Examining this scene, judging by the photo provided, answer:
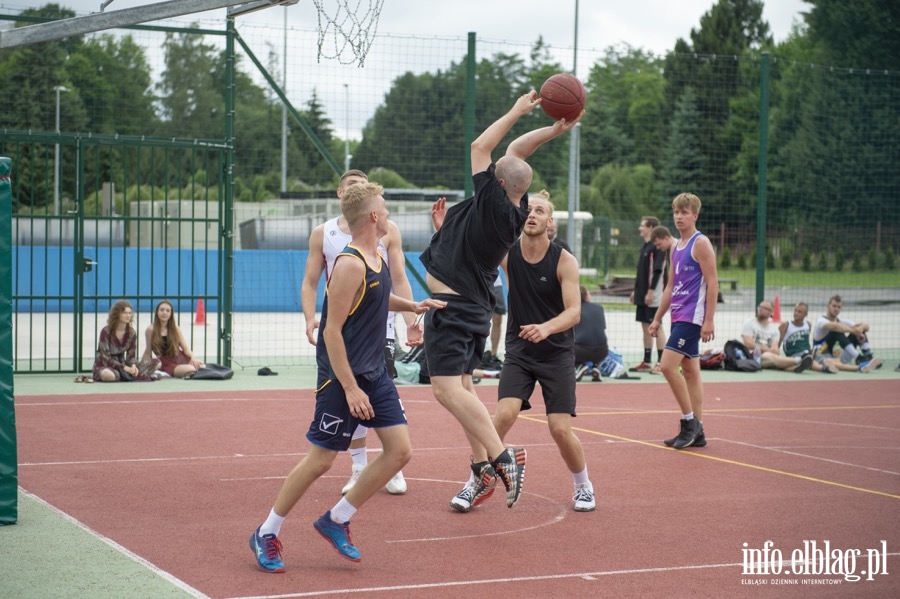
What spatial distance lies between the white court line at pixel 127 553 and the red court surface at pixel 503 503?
0.05 metres

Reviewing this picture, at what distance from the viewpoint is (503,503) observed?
7.32 m

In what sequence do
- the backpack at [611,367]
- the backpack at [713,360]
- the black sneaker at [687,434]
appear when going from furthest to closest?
the backpack at [713,360]
the backpack at [611,367]
the black sneaker at [687,434]

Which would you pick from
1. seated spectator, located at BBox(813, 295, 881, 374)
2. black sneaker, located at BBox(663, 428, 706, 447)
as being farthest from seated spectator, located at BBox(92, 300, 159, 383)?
seated spectator, located at BBox(813, 295, 881, 374)

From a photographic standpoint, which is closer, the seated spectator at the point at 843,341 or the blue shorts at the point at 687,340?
the blue shorts at the point at 687,340

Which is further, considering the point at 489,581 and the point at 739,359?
the point at 739,359

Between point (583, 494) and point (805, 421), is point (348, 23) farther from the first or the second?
point (805, 421)

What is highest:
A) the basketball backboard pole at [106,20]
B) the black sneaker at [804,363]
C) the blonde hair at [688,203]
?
the basketball backboard pole at [106,20]

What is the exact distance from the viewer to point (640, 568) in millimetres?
5625

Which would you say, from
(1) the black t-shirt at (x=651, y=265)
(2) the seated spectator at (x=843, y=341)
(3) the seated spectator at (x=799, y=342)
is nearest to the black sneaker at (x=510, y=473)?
(1) the black t-shirt at (x=651, y=265)

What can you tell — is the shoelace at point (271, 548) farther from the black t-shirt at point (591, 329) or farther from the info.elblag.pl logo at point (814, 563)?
the black t-shirt at point (591, 329)

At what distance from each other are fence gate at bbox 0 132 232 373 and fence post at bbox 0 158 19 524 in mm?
3743

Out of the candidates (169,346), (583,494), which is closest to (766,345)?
(169,346)

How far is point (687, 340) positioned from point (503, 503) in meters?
2.96

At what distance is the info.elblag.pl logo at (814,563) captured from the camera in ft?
18.0
